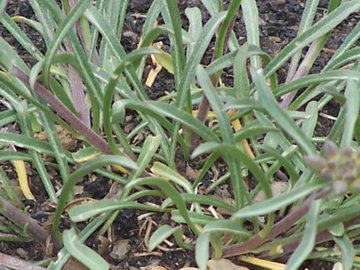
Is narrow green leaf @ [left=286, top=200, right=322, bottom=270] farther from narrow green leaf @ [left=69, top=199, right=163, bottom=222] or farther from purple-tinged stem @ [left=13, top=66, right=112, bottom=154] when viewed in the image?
purple-tinged stem @ [left=13, top=66, right=112, bottom=154]

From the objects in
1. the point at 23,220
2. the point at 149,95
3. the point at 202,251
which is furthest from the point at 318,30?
the point at 23,220

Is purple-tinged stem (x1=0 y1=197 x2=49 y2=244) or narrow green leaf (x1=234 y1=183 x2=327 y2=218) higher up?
Answer: narrow green leaf (x1=234 y1=183 x2=327 y2=218)

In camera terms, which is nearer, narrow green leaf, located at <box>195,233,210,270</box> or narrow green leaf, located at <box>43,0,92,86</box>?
narrow green leaf, located at <box>195,233,210,270</box>

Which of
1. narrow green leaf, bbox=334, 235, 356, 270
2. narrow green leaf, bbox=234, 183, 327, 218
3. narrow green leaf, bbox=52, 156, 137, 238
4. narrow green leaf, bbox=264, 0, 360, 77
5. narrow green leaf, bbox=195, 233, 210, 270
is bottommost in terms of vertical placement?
narrow green leaf, bbox=334, 235, 356, 270

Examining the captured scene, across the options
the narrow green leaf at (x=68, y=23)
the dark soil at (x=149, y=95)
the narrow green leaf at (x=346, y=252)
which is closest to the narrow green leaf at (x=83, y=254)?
the dark soil at (x=149, y=95)

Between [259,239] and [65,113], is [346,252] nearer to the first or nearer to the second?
[259,239]

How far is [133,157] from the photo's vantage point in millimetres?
1614

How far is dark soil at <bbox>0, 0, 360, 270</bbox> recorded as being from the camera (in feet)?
5.16

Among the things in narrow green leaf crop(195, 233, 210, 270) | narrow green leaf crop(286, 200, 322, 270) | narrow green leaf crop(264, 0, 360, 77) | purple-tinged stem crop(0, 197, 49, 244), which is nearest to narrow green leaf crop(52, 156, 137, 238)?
purple-tinged stem crop(0, 197, 49, 244)

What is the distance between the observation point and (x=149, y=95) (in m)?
1.85

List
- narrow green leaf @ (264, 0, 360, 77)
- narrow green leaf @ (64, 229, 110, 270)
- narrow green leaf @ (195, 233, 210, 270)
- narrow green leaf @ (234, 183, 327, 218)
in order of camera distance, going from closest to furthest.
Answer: narrow green leaf @ (234, 183, 327, 218) < narrow green leaf @ (195, 233, 210, 270) < narrow green leaf @ (64, 229, 110, 270) < narrow green leaf @ (264, 0, 360, 77)

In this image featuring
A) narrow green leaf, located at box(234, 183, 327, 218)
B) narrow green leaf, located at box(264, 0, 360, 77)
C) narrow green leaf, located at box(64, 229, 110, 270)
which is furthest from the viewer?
narrow green leaf, located at box(264, 0, 360, 77)

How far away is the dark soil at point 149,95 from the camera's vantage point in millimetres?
1574

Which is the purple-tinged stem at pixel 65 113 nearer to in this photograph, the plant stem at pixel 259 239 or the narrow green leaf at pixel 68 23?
the narrow green leaf at pixel 68 23
